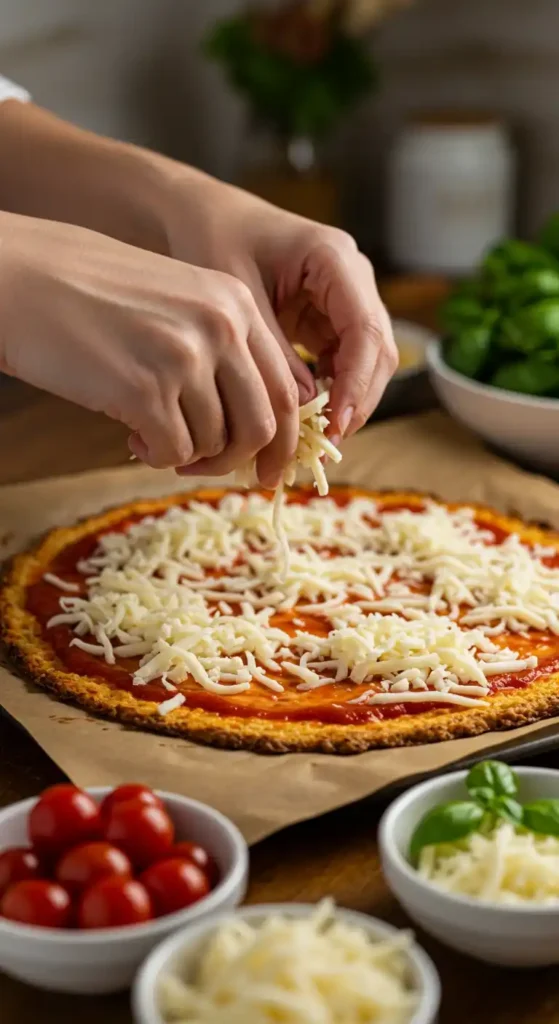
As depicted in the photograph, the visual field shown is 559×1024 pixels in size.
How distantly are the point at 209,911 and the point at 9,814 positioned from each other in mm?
222

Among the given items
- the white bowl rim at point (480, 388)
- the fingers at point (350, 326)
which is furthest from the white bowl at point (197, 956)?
the white bowl rim at point (480, 388)

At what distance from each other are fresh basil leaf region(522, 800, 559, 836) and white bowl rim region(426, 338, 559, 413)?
3.78 feet

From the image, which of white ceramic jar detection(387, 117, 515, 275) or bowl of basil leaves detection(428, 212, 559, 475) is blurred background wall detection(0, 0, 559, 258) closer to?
white ceramic jar detection(387, 117, 515, 275)

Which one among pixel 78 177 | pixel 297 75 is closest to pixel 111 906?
pixel 78 177

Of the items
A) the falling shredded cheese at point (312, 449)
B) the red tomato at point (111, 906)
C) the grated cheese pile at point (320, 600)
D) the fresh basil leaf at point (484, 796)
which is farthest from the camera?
the falling shredded cheese at point (312, 449)

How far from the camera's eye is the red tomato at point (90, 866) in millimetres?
1025

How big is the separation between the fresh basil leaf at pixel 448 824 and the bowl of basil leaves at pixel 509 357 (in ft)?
3.90

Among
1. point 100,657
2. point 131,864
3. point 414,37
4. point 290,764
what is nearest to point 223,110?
point 414,37

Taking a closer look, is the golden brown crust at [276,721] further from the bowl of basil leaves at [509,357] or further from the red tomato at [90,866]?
the bowl of basil leaves at [509,357]

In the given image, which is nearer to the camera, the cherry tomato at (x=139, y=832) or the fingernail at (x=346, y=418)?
the cherry tomato at (x=139, y=832)

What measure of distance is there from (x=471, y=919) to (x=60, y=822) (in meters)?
0.33

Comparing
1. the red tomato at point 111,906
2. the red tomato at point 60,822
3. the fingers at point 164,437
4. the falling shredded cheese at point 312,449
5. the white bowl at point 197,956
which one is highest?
Answer: the fingers at point 164,437

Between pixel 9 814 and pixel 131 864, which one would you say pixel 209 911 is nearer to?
pixel 131 864

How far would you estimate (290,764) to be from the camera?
1.36 m
